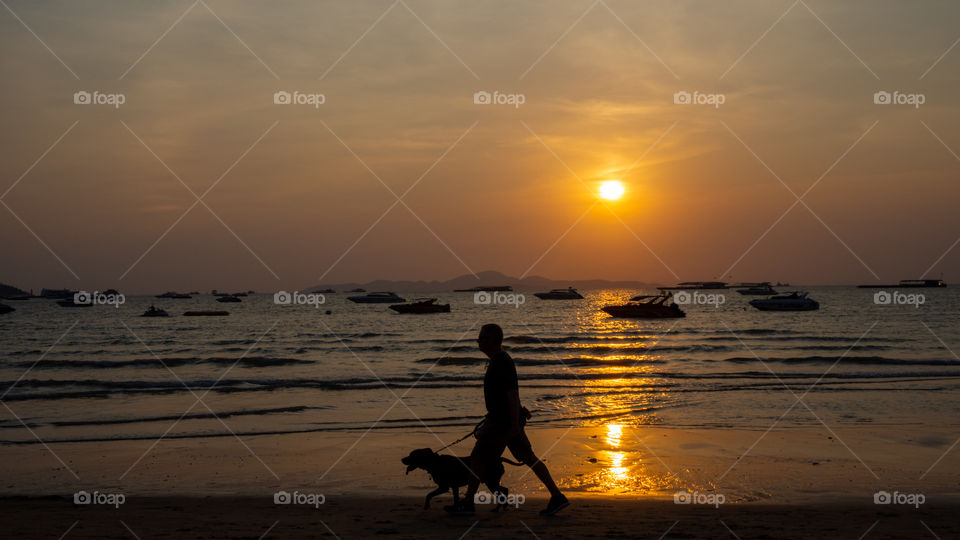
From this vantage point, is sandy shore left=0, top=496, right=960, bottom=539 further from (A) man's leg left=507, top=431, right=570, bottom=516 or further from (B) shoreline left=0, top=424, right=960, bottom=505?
(B) shoreline left=0, top=424, right=960, bottom=505

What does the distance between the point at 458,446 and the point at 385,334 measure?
4460cm

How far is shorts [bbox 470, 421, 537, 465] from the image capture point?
7727 mm

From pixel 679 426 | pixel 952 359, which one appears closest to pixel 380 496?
pixel 679 426

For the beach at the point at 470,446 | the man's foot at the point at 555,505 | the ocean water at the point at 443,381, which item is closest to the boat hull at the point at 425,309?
the ocean water at the point at 443,381

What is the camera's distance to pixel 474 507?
8172 millimetres

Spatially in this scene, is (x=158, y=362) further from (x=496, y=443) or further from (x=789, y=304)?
(x=789, y=304)

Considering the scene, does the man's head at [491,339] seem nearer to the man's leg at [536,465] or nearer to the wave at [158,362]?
the man's leg at [536,465]

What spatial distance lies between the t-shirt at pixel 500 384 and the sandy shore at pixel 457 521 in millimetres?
1108

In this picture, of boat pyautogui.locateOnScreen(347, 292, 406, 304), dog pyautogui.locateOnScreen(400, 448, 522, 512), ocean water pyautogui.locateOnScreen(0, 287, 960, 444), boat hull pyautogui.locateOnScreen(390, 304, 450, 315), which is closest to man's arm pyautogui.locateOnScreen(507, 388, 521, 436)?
dog pyautogui.locateOnScreen(400, 448, 522, 512)

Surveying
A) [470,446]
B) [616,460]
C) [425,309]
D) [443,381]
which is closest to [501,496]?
[616,460]

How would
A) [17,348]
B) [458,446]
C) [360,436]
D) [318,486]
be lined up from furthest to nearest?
[17,348]
[360,436]
[458,446]
[318,486]

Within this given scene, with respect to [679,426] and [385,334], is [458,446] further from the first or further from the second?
[385,334]

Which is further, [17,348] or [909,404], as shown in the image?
[17,348]

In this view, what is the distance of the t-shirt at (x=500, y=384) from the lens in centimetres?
754
